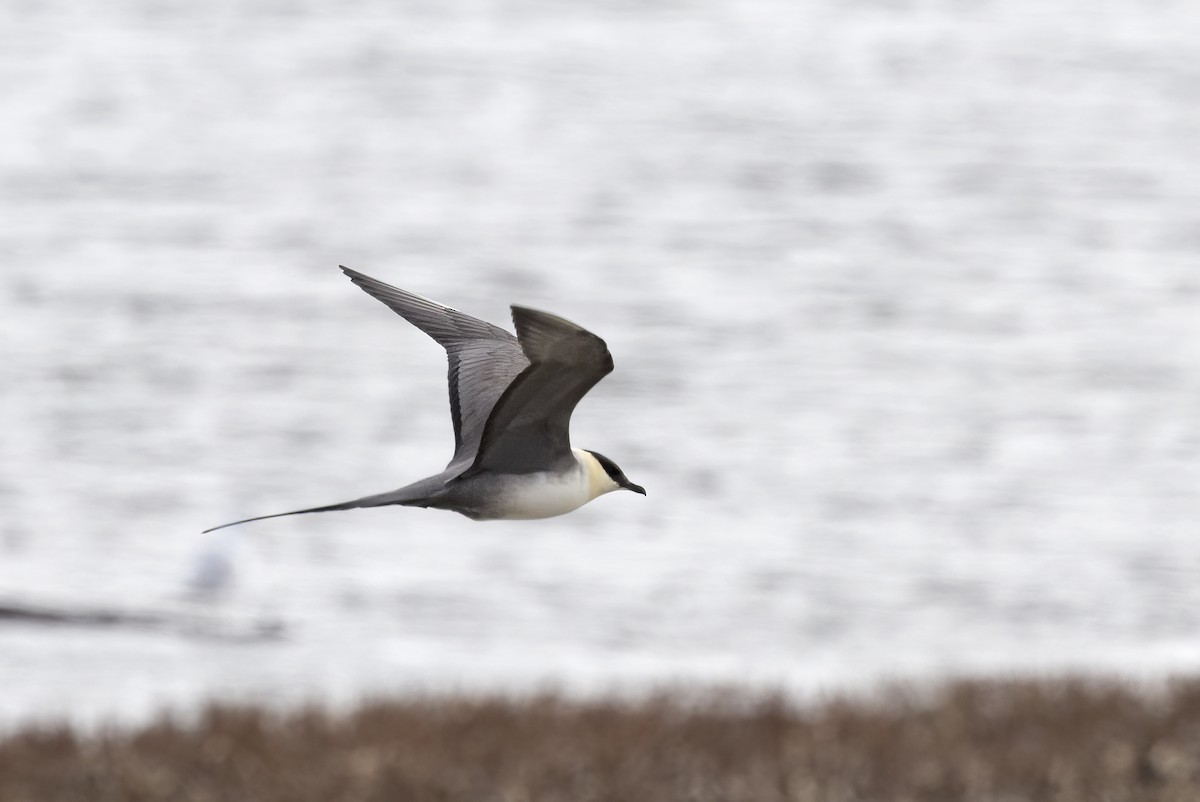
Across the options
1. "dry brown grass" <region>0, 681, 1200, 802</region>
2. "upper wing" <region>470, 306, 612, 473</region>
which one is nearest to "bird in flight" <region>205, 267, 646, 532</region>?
"upper wing" <region>470, 306, 612, 473</region>

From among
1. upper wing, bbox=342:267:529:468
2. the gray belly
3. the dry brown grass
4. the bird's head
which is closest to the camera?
the gray belly

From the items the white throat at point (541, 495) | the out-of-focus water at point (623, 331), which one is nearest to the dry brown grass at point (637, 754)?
the out-of-focus water at point (623, 331)

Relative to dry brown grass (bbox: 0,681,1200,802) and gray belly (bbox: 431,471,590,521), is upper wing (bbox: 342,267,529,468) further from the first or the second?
dry brown grass (bbox: 0,681,1200,802)

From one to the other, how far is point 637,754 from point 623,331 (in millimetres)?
14181

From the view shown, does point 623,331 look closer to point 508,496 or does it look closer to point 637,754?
point 637,754

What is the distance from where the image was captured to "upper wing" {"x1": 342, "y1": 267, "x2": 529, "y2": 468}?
196 inches

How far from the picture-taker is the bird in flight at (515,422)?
410 centimetres

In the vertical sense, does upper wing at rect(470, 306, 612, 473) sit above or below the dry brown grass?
above

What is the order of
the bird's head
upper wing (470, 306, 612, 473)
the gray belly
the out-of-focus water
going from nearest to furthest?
upper wing (470, 306, 612, 473) → the gray belly → the bird's head → the out-of-focus water

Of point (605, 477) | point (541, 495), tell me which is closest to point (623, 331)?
point (605, 477)

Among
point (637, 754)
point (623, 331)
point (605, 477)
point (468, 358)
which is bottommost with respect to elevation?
point (623, 331)

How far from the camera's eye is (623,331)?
21.2 metres

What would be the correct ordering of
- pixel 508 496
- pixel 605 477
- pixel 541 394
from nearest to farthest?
pixel 541 394
pixel 508 496
pixel 605 477

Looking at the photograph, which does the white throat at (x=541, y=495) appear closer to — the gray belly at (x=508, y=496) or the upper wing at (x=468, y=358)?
the gray belly at (x=508, y=496)
